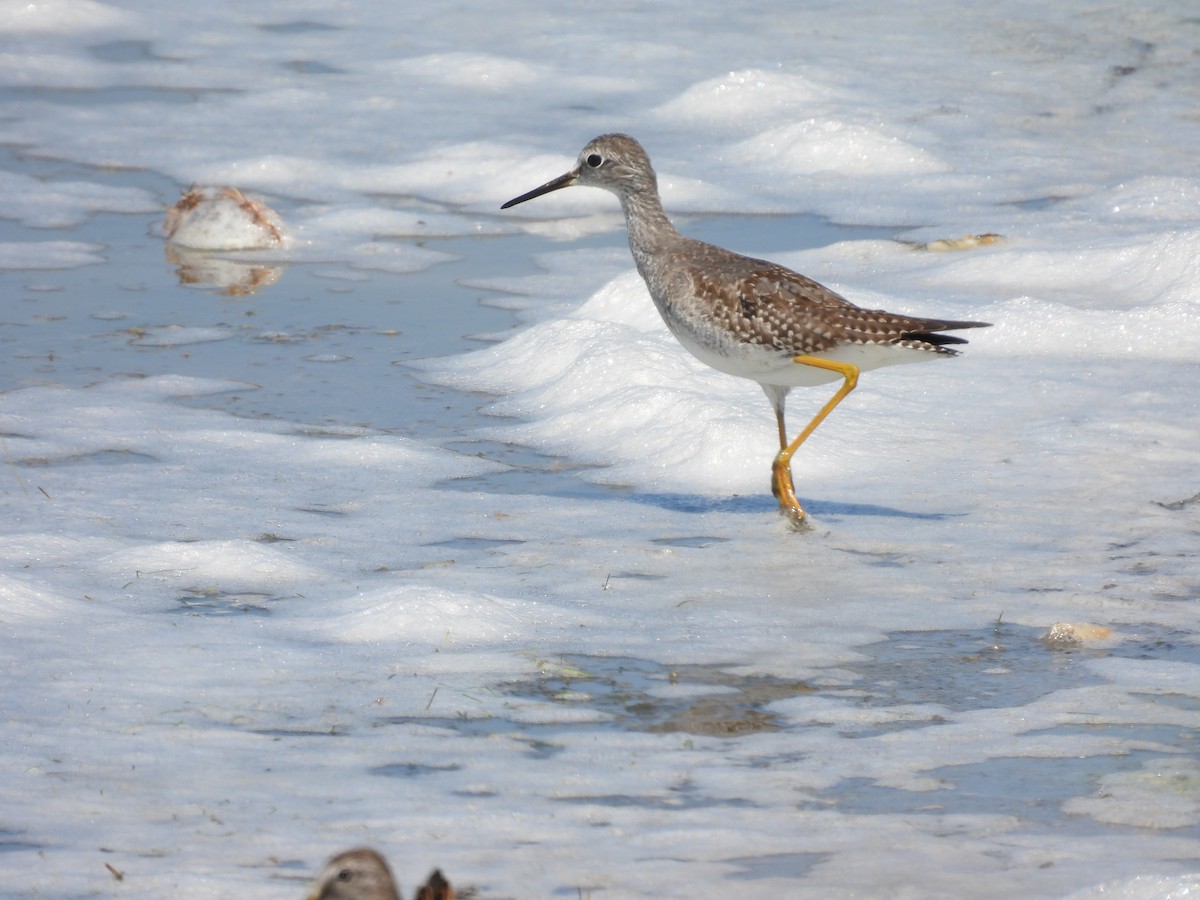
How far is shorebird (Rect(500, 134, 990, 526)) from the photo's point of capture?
625 centimetres

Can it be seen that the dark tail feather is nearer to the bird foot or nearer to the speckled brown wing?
the speckled brown wing

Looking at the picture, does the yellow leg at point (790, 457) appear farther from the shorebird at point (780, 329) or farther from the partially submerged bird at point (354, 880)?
the partially submerged bird at point (354, 880)

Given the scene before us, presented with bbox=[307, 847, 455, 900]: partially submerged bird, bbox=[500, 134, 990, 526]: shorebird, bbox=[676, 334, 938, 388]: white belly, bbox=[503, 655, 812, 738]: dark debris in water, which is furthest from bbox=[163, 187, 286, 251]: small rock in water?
bbox=[307, 847, 455, 900]: partially submerged bird

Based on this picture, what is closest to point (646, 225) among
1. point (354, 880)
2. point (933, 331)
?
point (933, 331)

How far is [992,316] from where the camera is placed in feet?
26.6

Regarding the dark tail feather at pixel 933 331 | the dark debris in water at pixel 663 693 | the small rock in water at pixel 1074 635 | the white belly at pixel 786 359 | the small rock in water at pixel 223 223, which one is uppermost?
the small rock in water at pixel 223 223

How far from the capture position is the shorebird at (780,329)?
625 centimetres

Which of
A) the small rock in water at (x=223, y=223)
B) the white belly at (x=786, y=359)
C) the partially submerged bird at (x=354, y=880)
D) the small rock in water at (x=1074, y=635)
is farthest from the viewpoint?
the small rock in water at (x=223, y=223)

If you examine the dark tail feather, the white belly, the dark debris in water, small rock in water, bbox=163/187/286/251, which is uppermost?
small rock in water, bbox=163/187/286/251

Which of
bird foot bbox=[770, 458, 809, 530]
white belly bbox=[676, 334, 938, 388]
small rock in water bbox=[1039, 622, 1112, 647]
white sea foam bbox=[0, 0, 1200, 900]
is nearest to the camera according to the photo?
A: white sea foam bbox=[0, 0, 1200, 900]

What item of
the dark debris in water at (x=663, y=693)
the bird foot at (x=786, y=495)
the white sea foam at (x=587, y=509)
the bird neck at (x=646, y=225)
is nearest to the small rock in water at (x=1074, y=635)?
the white sea foam at (x=587, y=509)

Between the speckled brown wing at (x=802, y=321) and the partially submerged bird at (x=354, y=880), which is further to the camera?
the speckled brown wing at (x=802, y=321)

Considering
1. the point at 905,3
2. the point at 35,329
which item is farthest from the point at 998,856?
the point at 905,3

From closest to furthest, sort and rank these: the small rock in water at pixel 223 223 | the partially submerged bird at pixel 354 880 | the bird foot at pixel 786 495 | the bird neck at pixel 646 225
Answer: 1. the partially submerged bird at pixel 354 880
2. the bird foot at pixel 786 495
3. the bird neck at pixel 646 225
4. the small rock in water at pixel 223 223
